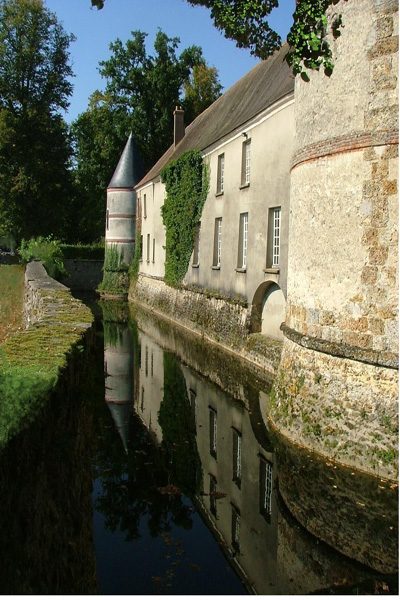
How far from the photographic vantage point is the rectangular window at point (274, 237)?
45.5ft

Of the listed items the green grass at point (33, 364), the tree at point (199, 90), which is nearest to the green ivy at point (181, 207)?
the green grass at point (33, 364)

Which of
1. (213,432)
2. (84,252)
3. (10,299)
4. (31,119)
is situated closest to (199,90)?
(31,119)

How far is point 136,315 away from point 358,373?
748 inches

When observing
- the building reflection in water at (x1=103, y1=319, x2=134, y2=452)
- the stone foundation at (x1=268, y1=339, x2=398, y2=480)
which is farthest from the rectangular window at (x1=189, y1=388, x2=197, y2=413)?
the stone foundation at (x1=268, y1=339, x2=398, y2=480)

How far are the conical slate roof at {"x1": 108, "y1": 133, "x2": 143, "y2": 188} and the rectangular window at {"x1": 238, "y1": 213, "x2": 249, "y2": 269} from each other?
1974 cm

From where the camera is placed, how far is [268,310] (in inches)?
568

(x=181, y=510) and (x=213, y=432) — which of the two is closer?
(x=181, y=510)

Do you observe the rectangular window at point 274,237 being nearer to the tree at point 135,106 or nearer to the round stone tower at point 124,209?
the round stone tower at point 124,209

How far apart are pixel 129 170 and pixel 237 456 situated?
94.9 feet

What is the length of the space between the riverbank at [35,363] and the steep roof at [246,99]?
7726mm

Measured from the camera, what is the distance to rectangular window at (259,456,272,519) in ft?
23.2

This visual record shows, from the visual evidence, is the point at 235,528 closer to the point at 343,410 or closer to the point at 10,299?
the point at 343,410

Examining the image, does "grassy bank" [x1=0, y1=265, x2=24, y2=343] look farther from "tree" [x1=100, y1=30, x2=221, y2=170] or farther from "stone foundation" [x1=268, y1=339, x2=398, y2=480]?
"tree" [x1=100, y1=30, x2=221, y2=170]

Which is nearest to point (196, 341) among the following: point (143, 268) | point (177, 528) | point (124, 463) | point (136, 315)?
point (136, 315)
